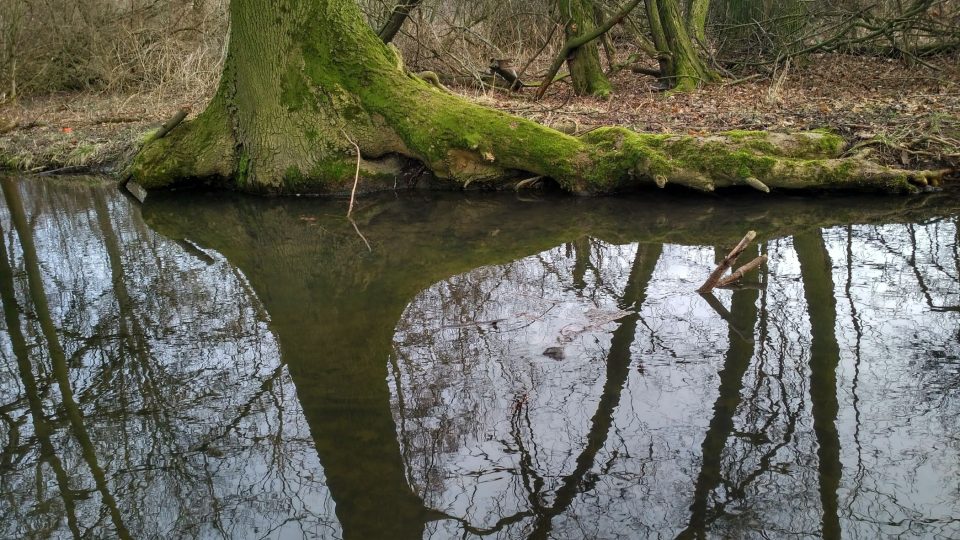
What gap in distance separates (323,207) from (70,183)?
489cm

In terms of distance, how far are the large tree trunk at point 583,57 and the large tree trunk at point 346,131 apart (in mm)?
4983

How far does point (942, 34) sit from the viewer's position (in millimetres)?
12477

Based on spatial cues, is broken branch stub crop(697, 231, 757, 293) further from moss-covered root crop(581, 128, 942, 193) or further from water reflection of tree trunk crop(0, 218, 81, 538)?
water reflection of tree trunk crop(0, 218, 81, 538)

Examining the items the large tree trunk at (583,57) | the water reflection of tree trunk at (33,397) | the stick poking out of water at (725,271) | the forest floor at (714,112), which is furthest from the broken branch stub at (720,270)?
the large tree trunk at (583,57)

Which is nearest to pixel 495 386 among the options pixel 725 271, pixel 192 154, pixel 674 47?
pixel 725 271

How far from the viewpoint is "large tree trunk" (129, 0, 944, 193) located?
9203 mm

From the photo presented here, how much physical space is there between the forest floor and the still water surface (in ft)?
5.59

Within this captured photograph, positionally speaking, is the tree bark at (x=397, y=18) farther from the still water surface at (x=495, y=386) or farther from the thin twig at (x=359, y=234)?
the still water surface at (x=495, y=386)

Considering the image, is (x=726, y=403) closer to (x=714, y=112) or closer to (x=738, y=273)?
(x=738, y=273)

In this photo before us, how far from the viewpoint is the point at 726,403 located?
13.3ft

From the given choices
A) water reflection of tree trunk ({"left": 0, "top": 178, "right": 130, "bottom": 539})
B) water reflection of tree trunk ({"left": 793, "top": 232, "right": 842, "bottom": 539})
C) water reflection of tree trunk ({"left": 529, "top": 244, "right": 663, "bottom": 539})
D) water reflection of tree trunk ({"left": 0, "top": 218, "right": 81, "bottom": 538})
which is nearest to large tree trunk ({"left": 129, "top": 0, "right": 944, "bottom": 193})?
water reflection of tree trunk ({"left": 0, "top": 178, "right": 130, "bottom": 539})

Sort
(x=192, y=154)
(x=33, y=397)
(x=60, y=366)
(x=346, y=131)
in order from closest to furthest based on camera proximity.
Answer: (x=33, y=397) → (x=60, y=366) → (x=346, y=131) → (x=192, y=154)

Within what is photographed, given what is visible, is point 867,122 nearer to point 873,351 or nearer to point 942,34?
point 942,34

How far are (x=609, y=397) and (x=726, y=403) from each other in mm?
572
